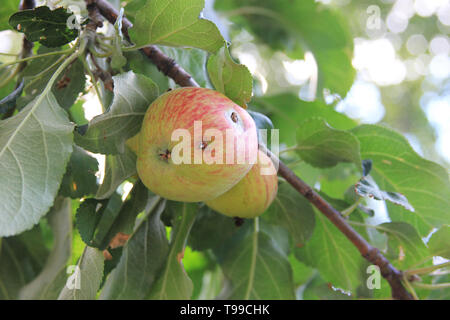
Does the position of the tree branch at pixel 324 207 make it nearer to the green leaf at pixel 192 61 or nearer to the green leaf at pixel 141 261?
the green leaf at pixel 192 61

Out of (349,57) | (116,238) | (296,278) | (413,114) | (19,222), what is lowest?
(413,114)

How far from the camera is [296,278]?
1.13m

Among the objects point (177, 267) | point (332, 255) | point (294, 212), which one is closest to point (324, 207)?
point (294, 212)

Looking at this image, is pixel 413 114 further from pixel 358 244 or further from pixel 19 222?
pixel 19 222

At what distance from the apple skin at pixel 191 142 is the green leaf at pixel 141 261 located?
21 centimetres

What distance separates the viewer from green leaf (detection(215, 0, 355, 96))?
1258 millimetres

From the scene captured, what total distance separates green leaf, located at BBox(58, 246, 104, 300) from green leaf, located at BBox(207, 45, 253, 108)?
31 cm

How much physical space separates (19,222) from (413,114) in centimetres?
533

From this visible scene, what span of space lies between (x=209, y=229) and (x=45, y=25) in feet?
1.54

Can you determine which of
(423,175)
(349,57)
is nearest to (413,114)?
(349,57)

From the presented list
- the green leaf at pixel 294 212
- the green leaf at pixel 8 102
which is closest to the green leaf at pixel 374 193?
the green leaf at pixel 294 212

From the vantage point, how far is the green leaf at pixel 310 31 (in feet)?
4.13

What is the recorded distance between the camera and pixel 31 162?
1.86ft

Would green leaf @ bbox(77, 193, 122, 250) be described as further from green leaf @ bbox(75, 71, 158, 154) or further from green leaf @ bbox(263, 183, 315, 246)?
green leaf @ bbox(263, 183, 315, 246)
